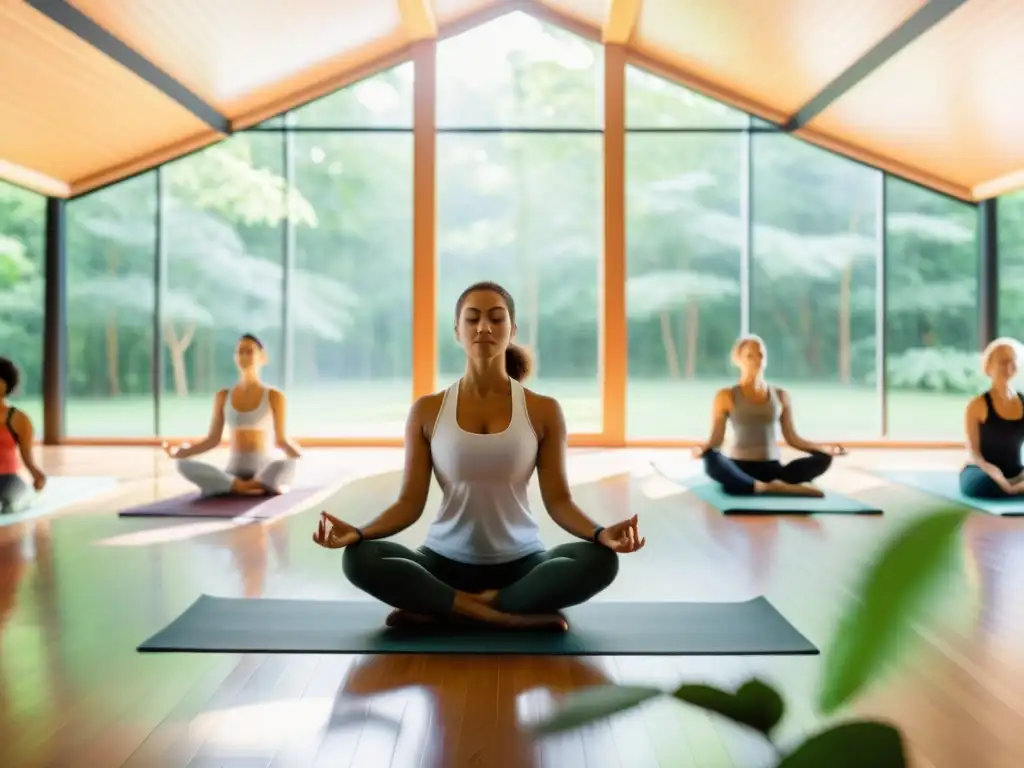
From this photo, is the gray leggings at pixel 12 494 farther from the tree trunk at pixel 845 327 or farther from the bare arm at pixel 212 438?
the tree trunk at pixel 845 327

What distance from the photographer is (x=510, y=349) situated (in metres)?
2.99

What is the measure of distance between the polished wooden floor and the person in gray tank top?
1.14 metres

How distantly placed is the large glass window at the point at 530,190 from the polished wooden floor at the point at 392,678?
4.67 m

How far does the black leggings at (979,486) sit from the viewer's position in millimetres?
4809

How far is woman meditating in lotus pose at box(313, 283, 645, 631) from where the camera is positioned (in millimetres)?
2518

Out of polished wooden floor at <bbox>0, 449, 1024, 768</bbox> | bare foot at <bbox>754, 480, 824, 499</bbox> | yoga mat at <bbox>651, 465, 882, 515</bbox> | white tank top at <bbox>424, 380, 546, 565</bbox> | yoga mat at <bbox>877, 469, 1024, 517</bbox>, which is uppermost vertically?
white tank top at <bbox>424, 380, 546, 565</bbox>

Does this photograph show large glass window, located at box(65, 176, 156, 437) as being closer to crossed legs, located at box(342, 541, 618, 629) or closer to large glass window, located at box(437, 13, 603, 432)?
large glass window, located at box(437, 13, 603, 432)

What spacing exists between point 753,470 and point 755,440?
0.51ft

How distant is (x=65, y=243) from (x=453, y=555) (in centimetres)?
656

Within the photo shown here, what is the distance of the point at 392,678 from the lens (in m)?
2.27

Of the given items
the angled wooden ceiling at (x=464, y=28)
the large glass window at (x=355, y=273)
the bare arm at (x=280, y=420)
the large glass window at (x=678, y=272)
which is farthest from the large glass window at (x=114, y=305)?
the large glass window at (x=678, y=272)

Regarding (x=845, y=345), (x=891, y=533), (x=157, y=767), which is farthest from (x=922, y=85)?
(x=891, y=533)

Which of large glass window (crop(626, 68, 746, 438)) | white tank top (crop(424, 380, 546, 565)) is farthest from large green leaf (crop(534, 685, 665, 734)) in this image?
large glass window (crop(626, 68, 746, 438))

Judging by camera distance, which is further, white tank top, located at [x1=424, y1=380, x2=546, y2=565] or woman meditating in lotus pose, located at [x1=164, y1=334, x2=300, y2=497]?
woman meditating in lotus pose, located at [x1=164, y1=334, x2=300, y2=497]
